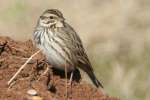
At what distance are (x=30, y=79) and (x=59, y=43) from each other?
1535 millimetres

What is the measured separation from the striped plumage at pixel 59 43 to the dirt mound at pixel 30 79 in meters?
0.19

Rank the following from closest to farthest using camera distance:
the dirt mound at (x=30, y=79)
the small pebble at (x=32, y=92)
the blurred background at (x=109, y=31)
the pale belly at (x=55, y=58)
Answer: the small pebble at (x=32, y=92)
the dirt mound at (x=30, y=79)
the pale belly at (x=55, y=58)
the blurred background at (x=109, y=31)

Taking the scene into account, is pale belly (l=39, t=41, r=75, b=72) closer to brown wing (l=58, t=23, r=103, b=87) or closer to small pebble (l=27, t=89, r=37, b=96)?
brown wing (l=58, t=23, r=103, b=87)

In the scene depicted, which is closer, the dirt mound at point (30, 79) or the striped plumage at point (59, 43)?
the dirt mound at point (30, 79)

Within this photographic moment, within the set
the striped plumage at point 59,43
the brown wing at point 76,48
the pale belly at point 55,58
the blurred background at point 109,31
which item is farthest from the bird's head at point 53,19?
the blurred background at point 109,31

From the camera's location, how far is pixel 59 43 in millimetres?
11469

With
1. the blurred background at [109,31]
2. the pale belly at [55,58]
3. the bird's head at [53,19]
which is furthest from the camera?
the blurred background at [109,31]

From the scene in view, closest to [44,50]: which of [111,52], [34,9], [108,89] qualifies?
[108,89]

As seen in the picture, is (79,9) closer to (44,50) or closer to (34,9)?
(34,9)

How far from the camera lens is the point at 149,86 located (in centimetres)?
1449

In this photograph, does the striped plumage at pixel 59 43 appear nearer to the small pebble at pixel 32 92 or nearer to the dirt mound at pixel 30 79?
the dirt mound at pixel 30 79

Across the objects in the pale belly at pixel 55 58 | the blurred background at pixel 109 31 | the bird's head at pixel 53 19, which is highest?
the bird's head at pixel 53 19

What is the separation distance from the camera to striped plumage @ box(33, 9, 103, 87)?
1122 centimetres

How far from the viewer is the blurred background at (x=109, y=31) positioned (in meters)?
14.6
